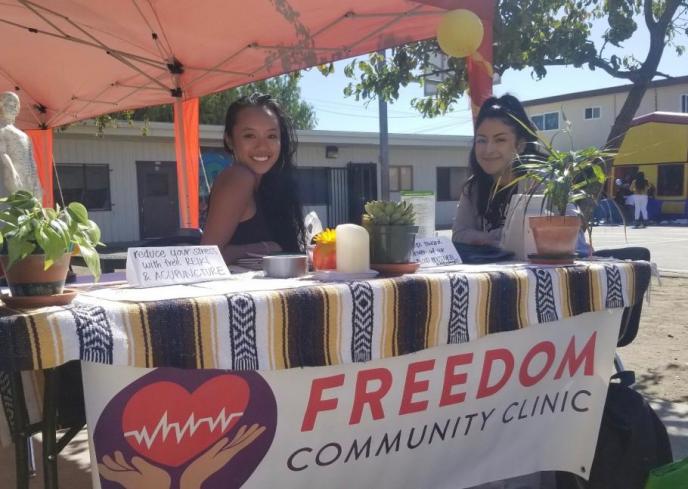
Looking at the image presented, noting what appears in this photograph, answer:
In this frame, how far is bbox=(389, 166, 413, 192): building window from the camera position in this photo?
18.5 meters

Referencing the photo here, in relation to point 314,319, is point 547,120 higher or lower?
higher

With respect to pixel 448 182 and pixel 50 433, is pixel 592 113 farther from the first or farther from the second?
pixel 50 433

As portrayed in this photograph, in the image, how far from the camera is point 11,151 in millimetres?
5391

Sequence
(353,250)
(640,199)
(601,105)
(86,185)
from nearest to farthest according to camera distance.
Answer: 1. (353,250)
2. (86,185)
3. (640,199)
4. (601,105)

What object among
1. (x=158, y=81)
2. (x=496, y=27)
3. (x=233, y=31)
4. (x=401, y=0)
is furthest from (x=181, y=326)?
(x=158, y=81)

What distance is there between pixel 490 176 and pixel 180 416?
70.9 inches

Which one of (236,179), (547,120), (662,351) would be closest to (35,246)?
(236,179)

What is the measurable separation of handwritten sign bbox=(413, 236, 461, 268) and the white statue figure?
14.3 ft

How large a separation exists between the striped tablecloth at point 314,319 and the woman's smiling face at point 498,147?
700 millimetres

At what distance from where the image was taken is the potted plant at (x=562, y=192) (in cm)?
205

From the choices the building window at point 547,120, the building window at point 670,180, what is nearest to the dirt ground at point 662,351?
the building window at point 670,180

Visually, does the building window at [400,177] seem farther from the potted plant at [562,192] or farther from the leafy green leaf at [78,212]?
the leafy green leaf at [78,212]

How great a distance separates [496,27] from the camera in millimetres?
4336

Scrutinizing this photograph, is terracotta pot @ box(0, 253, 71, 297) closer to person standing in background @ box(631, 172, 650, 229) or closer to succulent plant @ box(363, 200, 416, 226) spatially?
succulent plant @ box(363, 200, 416, 226)
